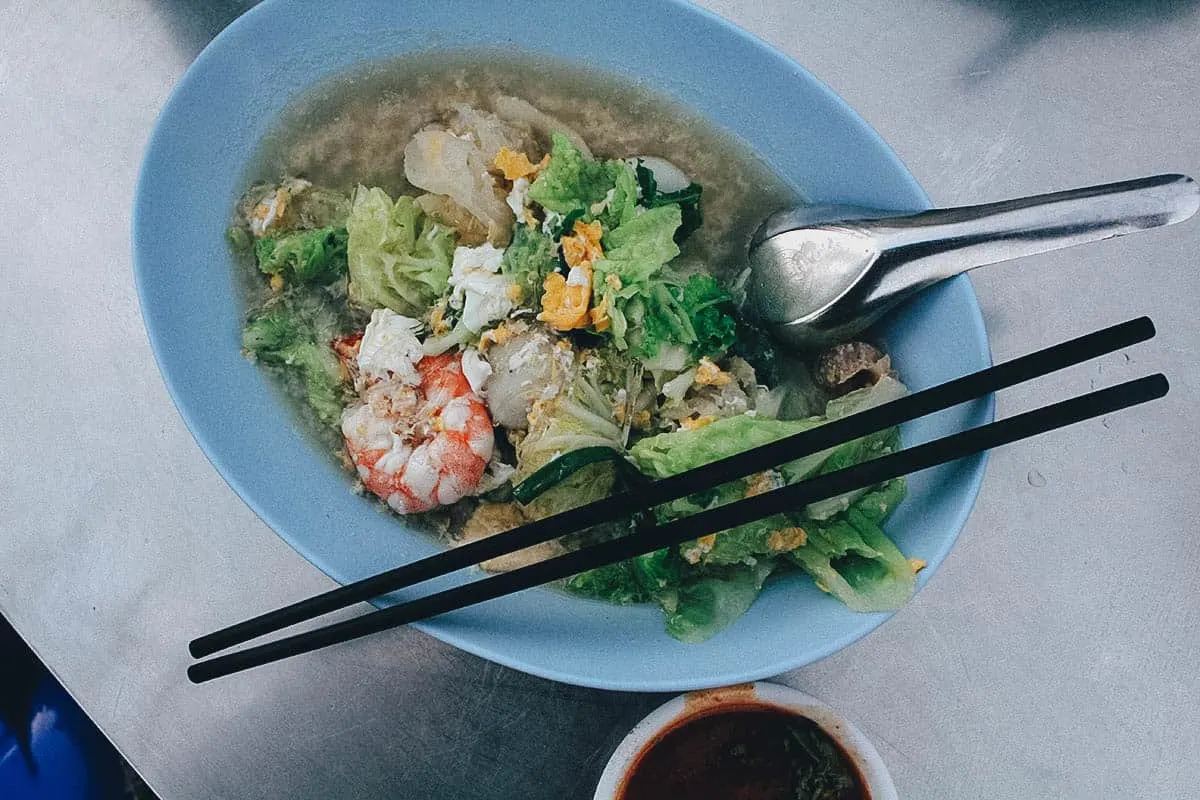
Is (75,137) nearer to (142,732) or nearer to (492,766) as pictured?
(142,732)

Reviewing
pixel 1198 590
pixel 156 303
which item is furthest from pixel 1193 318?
pixel 156 303

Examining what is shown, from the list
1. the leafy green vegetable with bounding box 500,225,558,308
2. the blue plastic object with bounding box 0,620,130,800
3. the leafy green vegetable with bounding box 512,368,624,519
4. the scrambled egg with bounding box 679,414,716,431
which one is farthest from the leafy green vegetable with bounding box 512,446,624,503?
the blue plastic object with bounding box 0,620,130,800

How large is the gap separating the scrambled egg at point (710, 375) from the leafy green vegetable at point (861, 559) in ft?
0.74

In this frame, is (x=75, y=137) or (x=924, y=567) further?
(x=75, y=137)

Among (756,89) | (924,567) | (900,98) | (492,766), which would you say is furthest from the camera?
(900,98)

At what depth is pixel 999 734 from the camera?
4.50 ft

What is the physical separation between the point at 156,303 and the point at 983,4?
1.37 m

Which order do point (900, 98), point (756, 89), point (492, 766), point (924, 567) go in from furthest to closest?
point (900, 98), point (492, 766), point (756, 89), point (924, 567)

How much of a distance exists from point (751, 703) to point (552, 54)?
0.95m

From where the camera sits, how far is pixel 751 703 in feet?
3.89

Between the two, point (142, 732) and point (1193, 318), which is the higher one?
point (142, 732)

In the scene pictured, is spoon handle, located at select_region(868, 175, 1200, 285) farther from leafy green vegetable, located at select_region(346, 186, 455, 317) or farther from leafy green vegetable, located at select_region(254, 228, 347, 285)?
leafy green vegetable, located at select_region(254, 228, 347, 285)

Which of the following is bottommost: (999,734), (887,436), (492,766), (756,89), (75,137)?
(999,734)

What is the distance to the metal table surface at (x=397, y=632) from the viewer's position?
135cm
